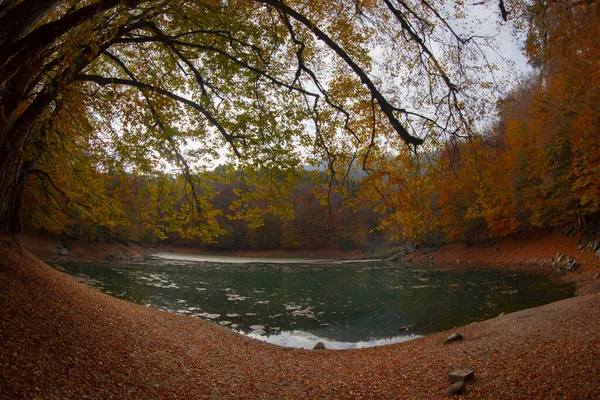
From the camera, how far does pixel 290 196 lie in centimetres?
865

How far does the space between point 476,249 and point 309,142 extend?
40714 millimetres

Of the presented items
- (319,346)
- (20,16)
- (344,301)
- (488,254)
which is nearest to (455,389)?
(319,346)

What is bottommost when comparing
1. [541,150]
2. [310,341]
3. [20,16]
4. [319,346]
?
[310,341]

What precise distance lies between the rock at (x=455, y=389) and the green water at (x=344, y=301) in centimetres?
676

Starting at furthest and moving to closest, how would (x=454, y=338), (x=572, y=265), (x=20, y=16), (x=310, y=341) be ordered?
(x=572, y=265), (x=310, y=341), (x=454, y=338), (x=20, y=16)

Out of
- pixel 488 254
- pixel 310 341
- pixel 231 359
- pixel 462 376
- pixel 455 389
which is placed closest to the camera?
pixel 455 389

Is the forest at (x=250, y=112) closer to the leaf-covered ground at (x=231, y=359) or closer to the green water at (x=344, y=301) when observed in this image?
the leaf-covered ground at (x=231, y=359)

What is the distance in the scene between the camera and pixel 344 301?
65.4 ft

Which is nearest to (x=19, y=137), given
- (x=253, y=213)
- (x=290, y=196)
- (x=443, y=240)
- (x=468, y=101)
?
(x=253, y=213)

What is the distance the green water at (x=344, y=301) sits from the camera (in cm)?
1373

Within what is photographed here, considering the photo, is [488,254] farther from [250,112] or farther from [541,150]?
[250,112]

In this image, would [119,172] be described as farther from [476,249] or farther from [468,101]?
[476,249]

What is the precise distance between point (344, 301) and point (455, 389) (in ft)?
48.4

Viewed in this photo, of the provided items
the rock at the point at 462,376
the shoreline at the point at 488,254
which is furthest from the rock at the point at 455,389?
the shoreline at the point at 488,254
